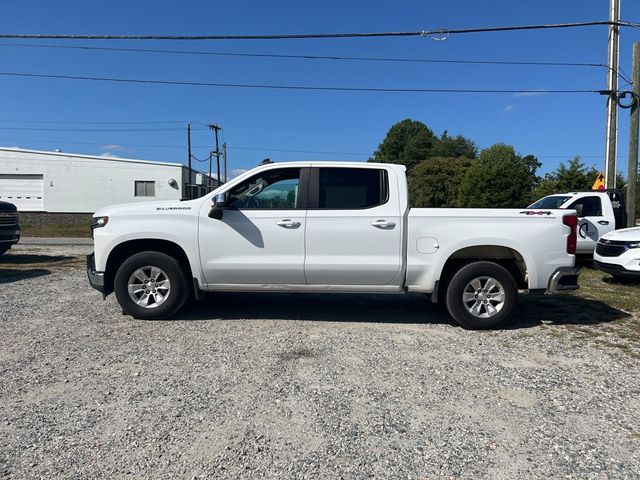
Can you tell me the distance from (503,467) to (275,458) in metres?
1.38

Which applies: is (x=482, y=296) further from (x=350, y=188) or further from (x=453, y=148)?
(x=453, y=148)

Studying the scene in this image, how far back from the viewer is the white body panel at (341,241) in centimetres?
584

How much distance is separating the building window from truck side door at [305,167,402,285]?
33084 millimetres

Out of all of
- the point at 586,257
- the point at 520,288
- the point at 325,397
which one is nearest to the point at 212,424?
the point at 325,397

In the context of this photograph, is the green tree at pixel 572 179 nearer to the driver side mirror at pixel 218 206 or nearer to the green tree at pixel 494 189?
the green tree at pixel 494 189

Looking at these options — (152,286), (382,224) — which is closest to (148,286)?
(152,286)

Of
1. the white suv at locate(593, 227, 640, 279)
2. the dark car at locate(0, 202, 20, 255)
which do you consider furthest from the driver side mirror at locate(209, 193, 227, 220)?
the dark car at locate(0, 202, 20, 255)

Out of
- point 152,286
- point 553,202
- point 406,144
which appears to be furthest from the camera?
point 406,144

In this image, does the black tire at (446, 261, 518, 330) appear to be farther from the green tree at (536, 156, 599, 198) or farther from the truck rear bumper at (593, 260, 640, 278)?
the green tree at (536, 156, 599, 198)

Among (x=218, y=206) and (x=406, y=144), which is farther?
(x=406, y=144)

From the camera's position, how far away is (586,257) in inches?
463

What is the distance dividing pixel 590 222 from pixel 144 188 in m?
32.0

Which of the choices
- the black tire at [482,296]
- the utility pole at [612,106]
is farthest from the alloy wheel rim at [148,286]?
the utility pole at [612,106]

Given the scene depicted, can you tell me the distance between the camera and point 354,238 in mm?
5883
